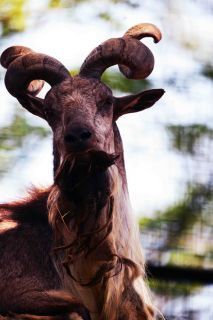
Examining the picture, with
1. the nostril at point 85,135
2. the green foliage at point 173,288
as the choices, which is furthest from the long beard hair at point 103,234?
the green foliage at point 173,288

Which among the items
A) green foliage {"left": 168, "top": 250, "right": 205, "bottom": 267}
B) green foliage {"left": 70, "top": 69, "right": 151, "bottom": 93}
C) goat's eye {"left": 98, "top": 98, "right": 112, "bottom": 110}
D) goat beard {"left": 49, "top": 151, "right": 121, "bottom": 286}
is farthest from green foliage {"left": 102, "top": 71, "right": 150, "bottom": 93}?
goat beard {"left": 49, "top": 151, "right": 121, "bottom": 286}

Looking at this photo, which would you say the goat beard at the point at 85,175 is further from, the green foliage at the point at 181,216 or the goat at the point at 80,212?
the green foliage at the point at 181,216

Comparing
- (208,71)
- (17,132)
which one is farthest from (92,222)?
(208,71)

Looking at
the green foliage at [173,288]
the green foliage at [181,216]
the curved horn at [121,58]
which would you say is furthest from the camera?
the green foliage at [181,216]

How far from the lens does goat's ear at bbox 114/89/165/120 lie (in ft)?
37.0

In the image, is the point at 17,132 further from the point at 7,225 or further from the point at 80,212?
the point at 80,212

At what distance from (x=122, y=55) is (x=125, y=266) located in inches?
70.4

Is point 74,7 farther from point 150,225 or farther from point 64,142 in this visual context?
point 64,142

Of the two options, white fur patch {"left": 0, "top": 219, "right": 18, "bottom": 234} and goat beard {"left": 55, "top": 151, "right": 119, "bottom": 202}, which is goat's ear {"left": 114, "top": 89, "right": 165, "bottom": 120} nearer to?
goat beard {"left": 55, "top": 151, "right": 119, "bottom": 202}

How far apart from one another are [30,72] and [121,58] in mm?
770

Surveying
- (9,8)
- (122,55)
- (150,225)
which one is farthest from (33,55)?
(9,8)

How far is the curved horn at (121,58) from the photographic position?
11438 millimetres

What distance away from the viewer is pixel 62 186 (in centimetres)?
1058

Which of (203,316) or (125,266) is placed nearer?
(125,266)
